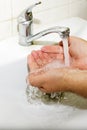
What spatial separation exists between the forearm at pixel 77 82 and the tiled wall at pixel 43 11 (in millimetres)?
298

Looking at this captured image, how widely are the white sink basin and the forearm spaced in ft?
0.19

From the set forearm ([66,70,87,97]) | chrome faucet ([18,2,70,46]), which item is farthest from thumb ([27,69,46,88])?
chrome faucet ([18,2,70,46])

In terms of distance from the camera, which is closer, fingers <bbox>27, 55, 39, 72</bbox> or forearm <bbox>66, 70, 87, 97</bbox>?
forearm <bbox>66, 70, 87, 97</bbox>

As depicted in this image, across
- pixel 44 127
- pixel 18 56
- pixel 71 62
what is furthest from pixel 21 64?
pixel 44 127

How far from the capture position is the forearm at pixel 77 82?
0.60 meters

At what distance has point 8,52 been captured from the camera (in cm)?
78

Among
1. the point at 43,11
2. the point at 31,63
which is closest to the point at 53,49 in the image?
the point at 31,63

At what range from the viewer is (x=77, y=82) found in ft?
1.98

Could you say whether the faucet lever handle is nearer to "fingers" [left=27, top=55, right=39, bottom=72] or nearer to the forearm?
"fingers" [left=27, top=55, right=39, bottom=72]

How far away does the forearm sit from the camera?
604 millimetres

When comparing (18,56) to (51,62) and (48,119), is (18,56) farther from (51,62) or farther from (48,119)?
(48,119)

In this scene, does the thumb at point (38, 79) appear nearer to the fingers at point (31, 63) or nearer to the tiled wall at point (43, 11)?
the fingers at point (31, 63)

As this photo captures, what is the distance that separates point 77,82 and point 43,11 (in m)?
0.37

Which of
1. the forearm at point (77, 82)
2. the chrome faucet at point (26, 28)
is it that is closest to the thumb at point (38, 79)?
the forearm at point (77, 82)
